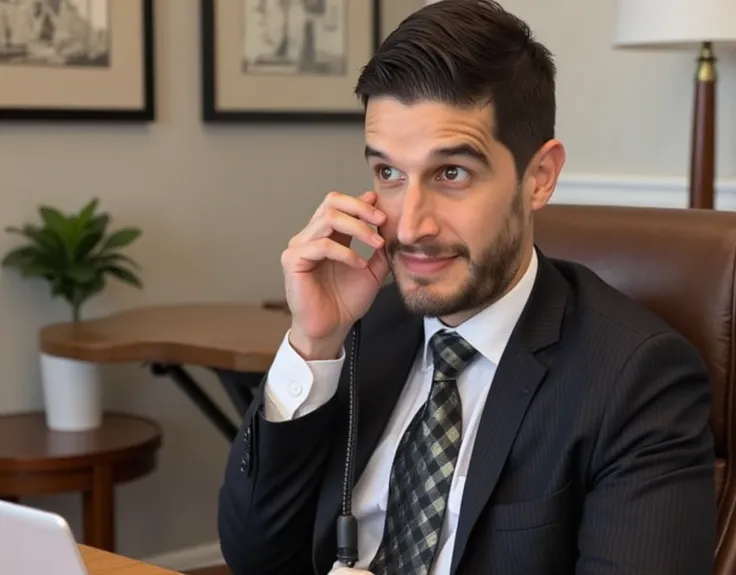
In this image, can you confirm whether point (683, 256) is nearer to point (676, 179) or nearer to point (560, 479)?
point (560, 479)

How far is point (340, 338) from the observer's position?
1534mm

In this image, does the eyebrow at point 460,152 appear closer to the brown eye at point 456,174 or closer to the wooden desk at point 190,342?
the brown eye at point 456,174

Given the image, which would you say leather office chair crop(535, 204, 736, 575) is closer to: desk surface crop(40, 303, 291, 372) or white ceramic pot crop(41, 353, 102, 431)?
desk surface crop(40, 303, 291, 372)

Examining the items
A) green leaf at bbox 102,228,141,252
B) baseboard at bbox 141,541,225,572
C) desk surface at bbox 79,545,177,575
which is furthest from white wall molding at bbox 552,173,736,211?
desk surface at bbox 79,545,177,575

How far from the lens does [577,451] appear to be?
130cm

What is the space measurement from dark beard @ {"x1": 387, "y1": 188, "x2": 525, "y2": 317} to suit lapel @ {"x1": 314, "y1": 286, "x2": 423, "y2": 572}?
169 mm

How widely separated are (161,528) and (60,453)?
70 centimetres

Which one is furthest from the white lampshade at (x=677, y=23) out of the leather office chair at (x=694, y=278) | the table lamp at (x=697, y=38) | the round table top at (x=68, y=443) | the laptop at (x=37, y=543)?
the laptop at (x=37, y=543)

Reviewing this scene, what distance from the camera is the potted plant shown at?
2693 millimetres

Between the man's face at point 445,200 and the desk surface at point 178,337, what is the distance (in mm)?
975

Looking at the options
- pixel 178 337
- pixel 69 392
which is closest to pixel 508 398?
pixel 178 337

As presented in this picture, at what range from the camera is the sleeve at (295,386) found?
4.92 ft

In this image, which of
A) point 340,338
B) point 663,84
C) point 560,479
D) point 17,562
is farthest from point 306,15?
point 17,562

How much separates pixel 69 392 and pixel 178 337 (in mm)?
370
